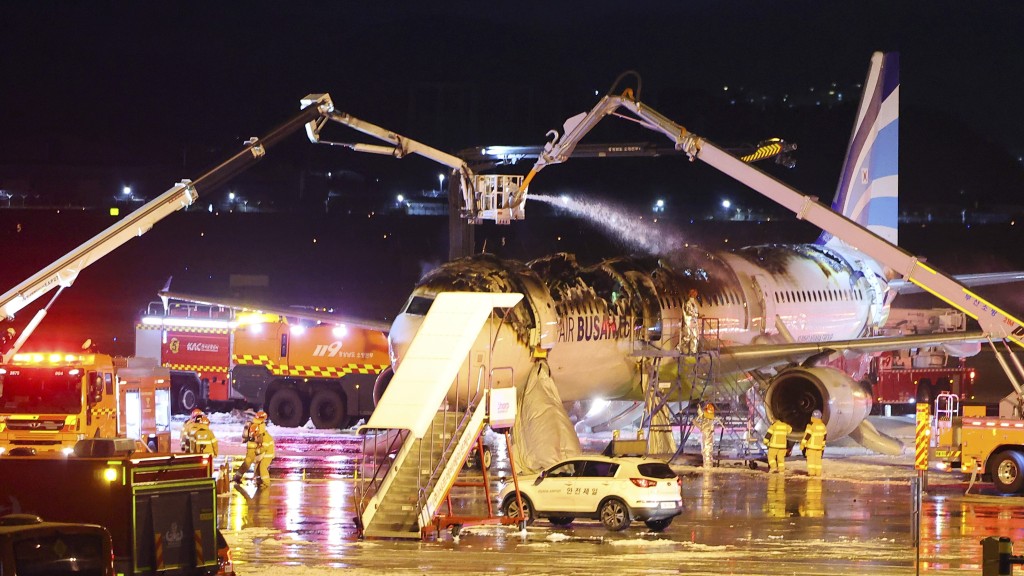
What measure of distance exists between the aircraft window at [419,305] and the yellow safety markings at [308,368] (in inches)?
475

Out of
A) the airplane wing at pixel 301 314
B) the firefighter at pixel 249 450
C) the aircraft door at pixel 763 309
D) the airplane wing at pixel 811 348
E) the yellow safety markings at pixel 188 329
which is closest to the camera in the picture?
the firefighter at pixel 249 450

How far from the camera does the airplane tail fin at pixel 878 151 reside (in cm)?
4025

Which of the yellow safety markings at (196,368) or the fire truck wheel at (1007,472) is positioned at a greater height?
the yellow safety markings at (196,368)

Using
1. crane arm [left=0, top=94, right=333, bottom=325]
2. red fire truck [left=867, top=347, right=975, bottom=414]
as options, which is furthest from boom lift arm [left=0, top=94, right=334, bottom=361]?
red fire truck [left=867, top=347, right=975, bottom=414]

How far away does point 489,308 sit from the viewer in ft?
75.9

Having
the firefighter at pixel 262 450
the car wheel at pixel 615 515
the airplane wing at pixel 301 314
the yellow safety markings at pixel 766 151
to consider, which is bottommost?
the car wheel at pixel 615 515

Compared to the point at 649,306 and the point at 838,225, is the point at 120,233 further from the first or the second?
the point at 838,225

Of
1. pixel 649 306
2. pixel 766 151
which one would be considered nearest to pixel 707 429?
pixel 649 306

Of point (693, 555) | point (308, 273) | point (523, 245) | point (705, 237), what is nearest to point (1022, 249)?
point (705, 237)

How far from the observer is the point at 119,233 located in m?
24.5

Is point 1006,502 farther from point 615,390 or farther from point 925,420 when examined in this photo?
point 615,390

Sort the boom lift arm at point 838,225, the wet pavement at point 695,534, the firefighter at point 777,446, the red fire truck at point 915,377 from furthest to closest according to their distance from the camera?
1. the red fire truck at point 915,377
2. the firefighter at point 777,446
3. the boom lift arm at point 838,225
4. the wet pavement at point 695,534

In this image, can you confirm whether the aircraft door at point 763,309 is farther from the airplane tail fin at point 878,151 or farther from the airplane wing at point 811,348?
the airplane tail fin at point 878,151

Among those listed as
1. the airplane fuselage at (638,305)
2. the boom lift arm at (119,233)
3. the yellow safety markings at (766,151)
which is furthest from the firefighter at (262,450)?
the yellow safety markings at (766,151)
